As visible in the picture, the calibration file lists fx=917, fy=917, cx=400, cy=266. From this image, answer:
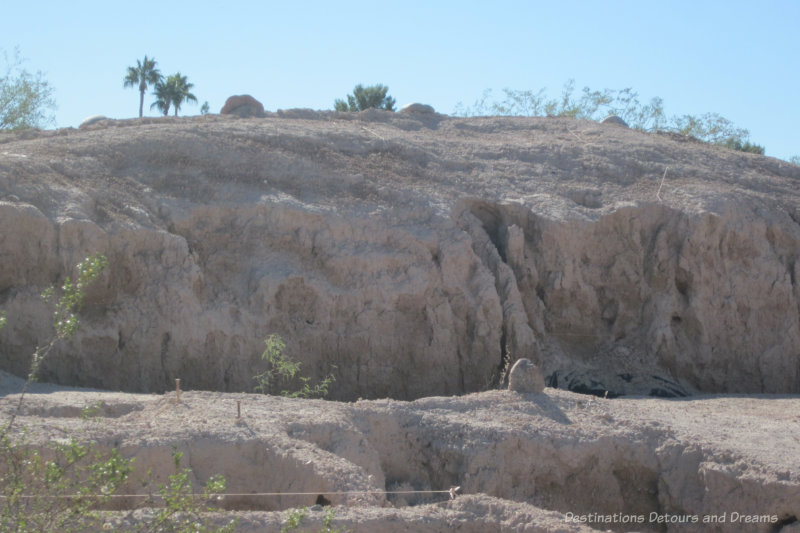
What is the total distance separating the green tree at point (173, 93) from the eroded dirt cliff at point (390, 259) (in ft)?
56.5

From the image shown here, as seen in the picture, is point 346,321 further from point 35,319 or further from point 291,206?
point 35,319

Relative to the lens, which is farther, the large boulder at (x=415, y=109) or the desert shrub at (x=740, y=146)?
the desert shrub at (x=740, y=146)

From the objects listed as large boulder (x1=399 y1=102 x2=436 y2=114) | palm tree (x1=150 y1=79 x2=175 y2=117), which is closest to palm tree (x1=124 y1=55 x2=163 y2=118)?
palm tree (x1=150 y1=79 x2=175 y2=117)

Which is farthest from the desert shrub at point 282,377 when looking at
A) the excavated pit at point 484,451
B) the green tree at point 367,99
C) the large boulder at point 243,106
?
the green tree at point 367,99

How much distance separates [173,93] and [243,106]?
54.5 feet

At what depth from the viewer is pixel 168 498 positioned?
177 inches

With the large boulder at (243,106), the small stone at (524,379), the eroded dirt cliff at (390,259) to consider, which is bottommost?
the small stone at (524,379)

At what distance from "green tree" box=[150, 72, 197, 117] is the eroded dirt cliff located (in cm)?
1722

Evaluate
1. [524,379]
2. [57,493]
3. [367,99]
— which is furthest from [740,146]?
[57,493]

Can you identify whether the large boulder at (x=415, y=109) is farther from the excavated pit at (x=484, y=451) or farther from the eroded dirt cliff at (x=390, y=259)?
the excavated pit at (x=484, y=451)

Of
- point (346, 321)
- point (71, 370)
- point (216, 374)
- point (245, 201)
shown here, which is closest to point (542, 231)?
point (346, 321)

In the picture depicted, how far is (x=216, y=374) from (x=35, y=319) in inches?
81.9

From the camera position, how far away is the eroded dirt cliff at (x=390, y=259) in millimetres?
10477

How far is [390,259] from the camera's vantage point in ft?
38.7
